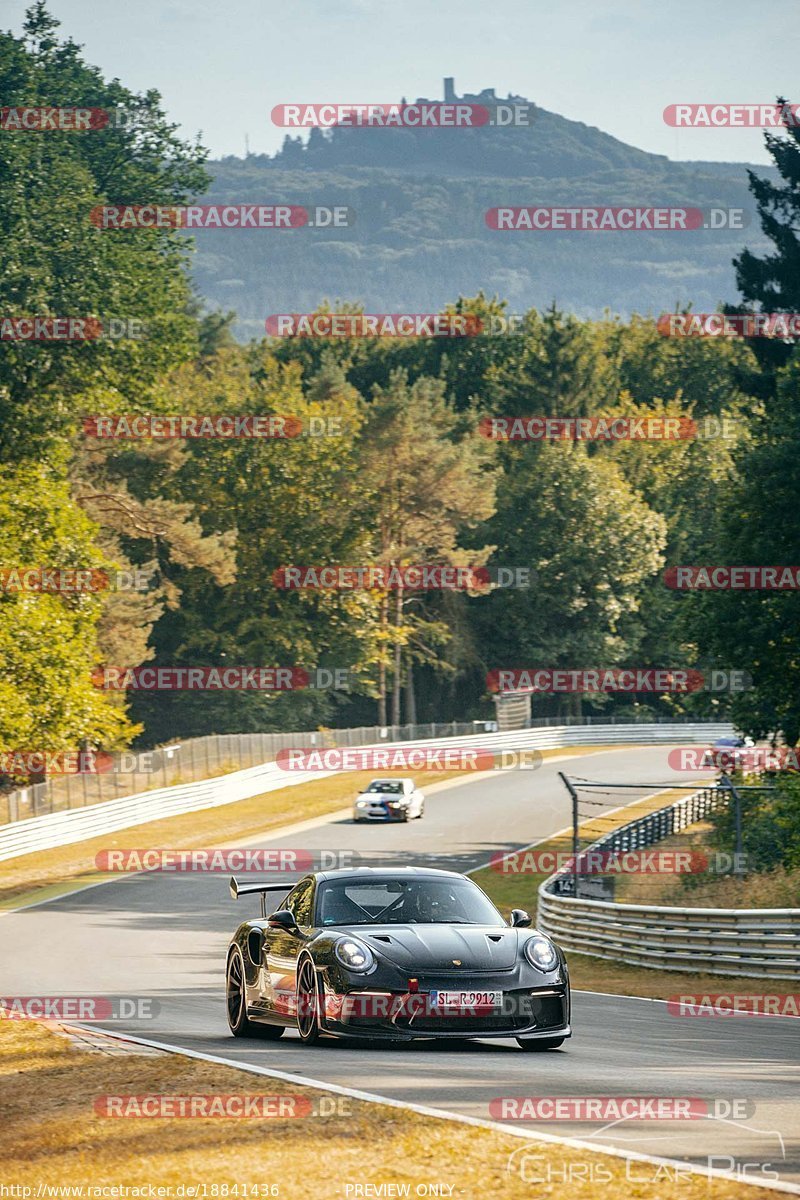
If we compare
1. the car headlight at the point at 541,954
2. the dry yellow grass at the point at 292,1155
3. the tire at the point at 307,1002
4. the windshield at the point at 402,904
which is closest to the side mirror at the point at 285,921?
the windshield at the point at 402,904

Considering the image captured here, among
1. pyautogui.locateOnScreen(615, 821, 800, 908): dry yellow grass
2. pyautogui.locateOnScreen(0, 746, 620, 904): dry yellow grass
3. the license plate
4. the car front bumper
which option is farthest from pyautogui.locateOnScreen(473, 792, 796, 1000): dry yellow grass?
pyautogui.locateOnScreen(0, 746, 620, 904): dry yellow grass

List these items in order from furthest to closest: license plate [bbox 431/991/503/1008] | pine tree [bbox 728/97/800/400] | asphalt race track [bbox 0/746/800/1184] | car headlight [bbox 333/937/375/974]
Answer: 1. pine tree [bbox 728/97/800/400]
2. car headlight [bbox 333/937/375/974]
3. license plate [bbox 431/991/503/1008]
4. asphalt race track [bbox 0/746/800/1184]

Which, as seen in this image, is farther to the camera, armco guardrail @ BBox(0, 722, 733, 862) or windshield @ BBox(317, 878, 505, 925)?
armco guardrail @ BBox(0, 722, 733, 862)

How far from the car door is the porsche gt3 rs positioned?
120ft

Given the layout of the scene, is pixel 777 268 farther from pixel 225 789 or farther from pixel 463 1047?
pixel 463 1047

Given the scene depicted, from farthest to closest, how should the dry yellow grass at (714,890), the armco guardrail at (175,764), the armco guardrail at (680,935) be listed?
the armco guardrail at (175,764) → the dry yellow grass at (714,890) → the armco guardrail at (680,935)

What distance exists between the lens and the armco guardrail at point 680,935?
20.1 meters

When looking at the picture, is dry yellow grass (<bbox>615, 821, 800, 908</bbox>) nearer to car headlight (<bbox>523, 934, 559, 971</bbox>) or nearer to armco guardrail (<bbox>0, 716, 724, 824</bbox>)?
car headlight (<bbox>523, 934, 559, 971</bbox>)

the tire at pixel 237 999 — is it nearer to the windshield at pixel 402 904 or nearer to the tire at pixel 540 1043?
the windshield at pixel 402 904

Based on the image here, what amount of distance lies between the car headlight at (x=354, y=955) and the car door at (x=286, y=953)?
0.76 meters

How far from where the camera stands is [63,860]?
4225 centimetres

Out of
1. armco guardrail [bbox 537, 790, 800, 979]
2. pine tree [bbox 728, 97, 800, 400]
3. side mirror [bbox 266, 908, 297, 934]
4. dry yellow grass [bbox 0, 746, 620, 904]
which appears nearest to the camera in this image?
side mirror [bbox 266, 908, 297, 934]

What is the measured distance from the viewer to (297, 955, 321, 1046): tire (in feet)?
39.9

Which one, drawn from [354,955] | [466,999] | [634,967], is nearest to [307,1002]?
[354,955]
